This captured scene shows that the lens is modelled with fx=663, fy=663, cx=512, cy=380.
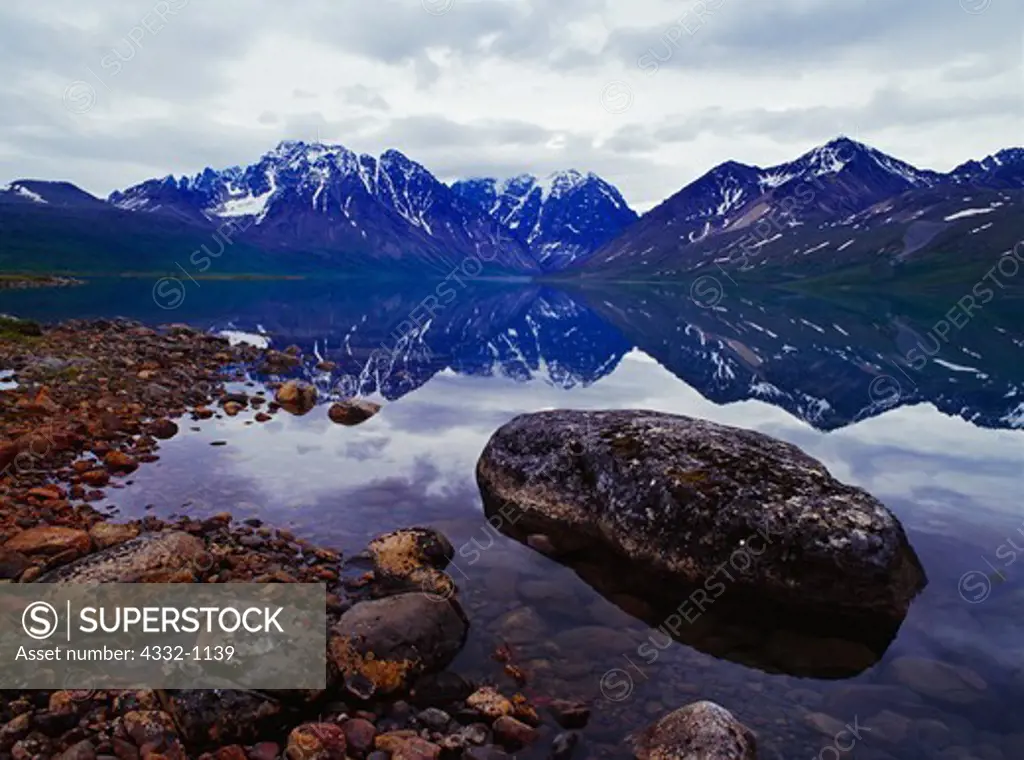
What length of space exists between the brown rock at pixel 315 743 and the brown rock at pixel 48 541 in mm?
5493

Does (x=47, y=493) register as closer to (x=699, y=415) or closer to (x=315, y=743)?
(x=315, y=743)

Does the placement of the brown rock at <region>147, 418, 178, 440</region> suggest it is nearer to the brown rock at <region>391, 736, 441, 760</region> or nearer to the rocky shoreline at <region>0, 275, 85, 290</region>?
the brown rock at <region>391, 736, 441, 760</region>

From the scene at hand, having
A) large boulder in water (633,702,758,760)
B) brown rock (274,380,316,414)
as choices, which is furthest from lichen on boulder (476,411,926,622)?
brown rock (274,380,316,414)

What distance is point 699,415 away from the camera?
86.9ft

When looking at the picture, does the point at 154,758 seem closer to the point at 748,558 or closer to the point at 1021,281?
the point at 748,558

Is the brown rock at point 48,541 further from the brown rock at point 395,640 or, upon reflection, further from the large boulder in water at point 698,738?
the large boulder in water at point 698,738

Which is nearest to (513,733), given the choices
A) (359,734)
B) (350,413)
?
(359,734)

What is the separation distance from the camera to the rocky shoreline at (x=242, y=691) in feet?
22.7

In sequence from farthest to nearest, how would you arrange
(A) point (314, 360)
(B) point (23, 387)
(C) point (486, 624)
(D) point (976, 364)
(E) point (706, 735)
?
(D) point (976, 364) < (A) point (314, 360) < (B) point (23, 387) < (C) point (486, 624) < (E) point (706, 735)

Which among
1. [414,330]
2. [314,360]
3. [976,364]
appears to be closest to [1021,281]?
[976,364]

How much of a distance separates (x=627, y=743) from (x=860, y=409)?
25.7 meters

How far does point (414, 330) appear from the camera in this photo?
60.5 meters

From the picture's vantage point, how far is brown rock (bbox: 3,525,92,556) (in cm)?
992

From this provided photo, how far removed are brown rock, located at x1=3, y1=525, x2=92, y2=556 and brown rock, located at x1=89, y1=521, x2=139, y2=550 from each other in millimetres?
147
